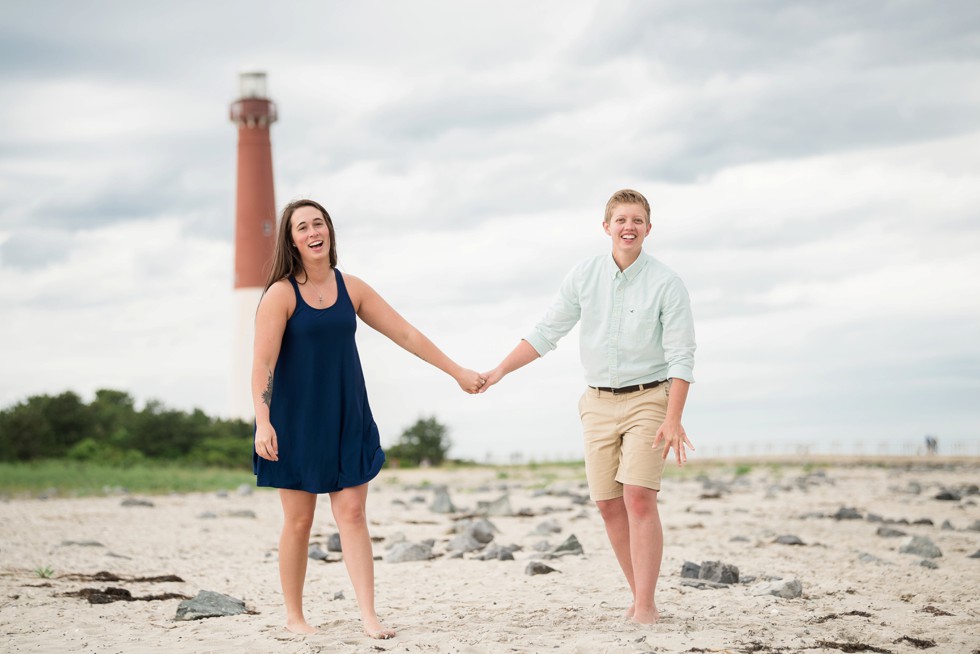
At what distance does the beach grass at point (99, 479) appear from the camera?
59.2 feet

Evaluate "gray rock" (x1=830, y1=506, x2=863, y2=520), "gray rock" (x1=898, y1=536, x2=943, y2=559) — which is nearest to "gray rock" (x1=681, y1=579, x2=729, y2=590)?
"gray rock" (x1=898, y1=536, x2=943, y2=559)

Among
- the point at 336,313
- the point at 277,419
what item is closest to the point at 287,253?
the point at 336,313

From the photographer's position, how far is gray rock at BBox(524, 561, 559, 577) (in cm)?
752

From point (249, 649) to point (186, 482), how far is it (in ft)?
50.4

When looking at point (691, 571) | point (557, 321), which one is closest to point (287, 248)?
point (557, 321)

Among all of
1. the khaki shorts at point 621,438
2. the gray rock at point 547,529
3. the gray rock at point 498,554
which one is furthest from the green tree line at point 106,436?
the khaki shorts at point 621,438

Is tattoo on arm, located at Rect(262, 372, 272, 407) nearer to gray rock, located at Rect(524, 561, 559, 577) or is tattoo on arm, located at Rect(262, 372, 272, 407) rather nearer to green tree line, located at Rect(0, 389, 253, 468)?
gray rock, located at Rect(524, 561, 559, 577)

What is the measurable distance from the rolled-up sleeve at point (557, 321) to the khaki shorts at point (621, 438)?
465 millimetres

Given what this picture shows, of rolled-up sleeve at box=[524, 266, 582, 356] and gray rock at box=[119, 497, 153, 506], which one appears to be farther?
gray rock at box=[119, 497, 153, 506]

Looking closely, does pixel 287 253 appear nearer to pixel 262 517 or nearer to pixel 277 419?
pixel 277 419

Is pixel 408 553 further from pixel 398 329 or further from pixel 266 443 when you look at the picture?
pixel 266 443

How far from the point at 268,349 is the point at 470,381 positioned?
1.53 meters

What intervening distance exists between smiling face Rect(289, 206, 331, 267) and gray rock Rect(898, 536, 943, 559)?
6436mm

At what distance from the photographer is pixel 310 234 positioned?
5438mm
